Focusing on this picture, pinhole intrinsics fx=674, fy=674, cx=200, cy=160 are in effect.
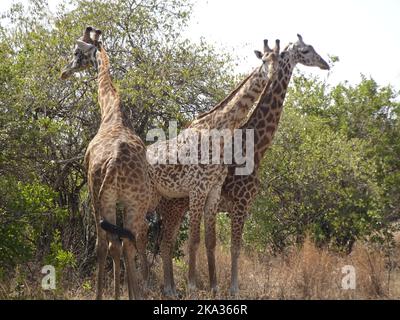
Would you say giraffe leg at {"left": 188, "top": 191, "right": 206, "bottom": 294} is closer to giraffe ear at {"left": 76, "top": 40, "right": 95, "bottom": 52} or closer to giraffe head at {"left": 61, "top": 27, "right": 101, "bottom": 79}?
giraffe head at {"left": 61, "top": 27, "right": 101, "bottom": 79}

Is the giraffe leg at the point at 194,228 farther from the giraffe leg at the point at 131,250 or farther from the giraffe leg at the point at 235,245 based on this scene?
the giraffe leg at the point at 131,250

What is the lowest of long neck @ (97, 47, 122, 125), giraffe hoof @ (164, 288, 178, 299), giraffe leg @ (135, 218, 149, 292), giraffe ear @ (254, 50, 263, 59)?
giraffe hoof @ (164, 288, 178, 299)

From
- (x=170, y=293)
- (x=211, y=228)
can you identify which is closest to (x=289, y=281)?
(x=211, y=228)

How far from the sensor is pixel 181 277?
402 inches

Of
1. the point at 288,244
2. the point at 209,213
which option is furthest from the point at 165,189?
the point at 288,244

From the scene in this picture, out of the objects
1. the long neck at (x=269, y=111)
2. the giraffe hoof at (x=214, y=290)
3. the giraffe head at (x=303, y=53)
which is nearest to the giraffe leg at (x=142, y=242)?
the giraffe hoof at (x=214, y=290)

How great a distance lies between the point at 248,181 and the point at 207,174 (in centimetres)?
81

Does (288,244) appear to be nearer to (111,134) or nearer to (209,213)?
(209,213)

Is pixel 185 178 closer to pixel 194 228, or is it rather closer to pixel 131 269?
pixel 194 228

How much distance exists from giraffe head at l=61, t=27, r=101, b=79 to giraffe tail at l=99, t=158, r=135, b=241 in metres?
2.34

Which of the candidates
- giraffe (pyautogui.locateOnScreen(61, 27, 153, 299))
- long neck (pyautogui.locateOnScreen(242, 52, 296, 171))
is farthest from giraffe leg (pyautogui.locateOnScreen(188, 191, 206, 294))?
long neck (pyautogui.locateOnScreen(242, 52, 296, 171))

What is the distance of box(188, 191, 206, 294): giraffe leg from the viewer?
28.8 feet

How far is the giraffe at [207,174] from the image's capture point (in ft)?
29.0
